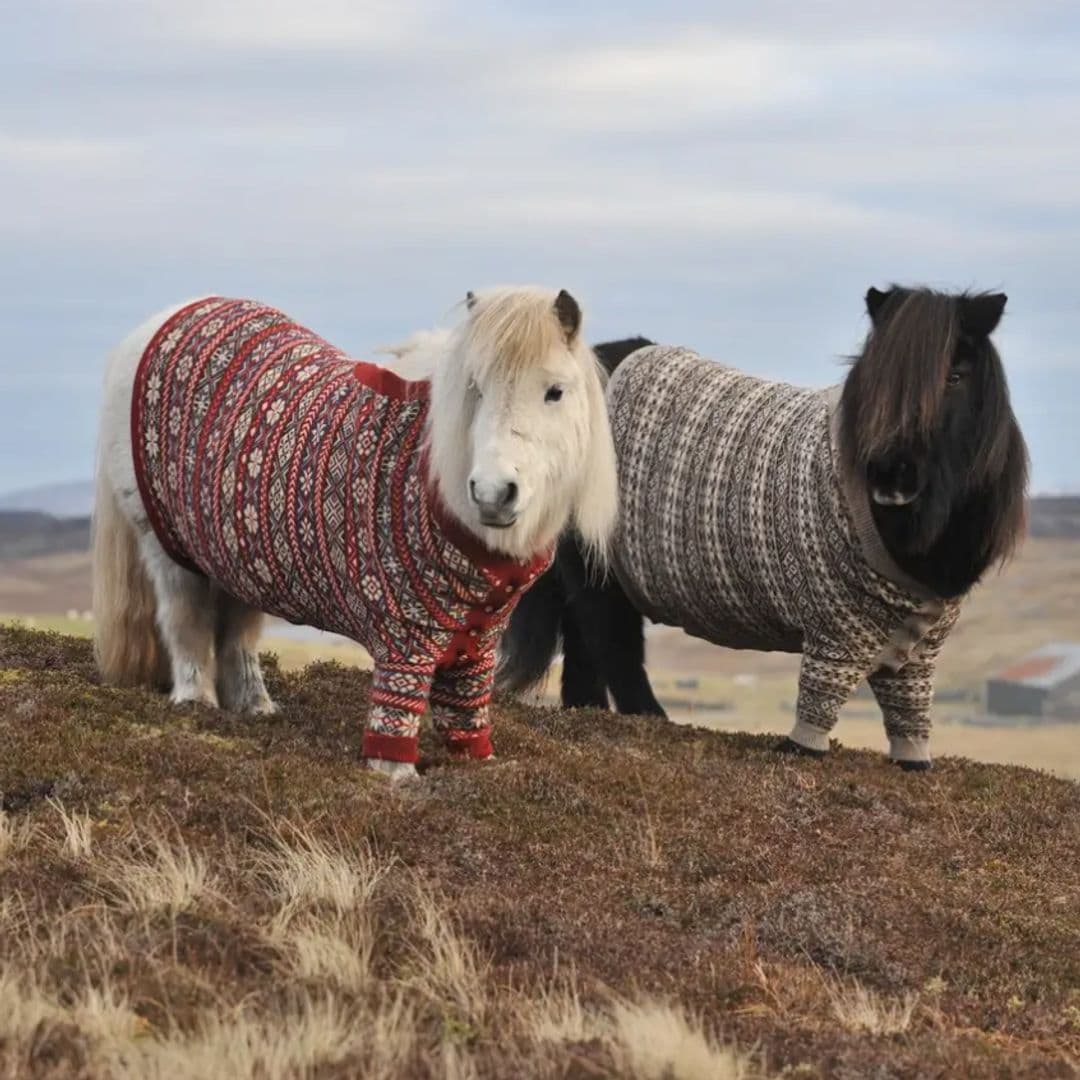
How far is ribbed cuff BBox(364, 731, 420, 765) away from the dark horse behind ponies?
2596mm

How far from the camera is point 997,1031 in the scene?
18.1 ft

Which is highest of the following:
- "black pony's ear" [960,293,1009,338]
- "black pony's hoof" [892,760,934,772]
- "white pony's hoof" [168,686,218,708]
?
"black pony's ear" [960,293,1009,338]

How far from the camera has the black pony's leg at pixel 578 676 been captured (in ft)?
36.4

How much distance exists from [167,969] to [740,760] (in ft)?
15.7

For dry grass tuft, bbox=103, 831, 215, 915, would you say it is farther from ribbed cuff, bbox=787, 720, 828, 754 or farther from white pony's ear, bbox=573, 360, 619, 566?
ribbed cuff, bbox=787, 720, 828, 754

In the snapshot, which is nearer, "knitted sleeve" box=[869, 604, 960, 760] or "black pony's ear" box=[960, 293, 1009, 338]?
"black pony's ear" box=[960, 293, 1009, 338]

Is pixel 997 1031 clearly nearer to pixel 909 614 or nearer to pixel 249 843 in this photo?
pixel 249 843

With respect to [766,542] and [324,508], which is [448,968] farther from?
[766,542]

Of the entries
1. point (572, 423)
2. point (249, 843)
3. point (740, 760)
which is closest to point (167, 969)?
point (249, 843)

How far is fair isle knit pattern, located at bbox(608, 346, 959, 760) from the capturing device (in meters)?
8.98

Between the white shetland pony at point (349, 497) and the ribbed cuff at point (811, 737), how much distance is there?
82.7 inches

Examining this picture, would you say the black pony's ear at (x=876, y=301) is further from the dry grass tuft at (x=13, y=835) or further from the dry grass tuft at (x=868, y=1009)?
the dry grass tuft at (x=13, y=835)

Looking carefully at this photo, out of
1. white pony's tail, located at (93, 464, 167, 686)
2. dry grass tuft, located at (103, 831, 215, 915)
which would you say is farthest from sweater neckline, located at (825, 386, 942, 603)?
dry grass tuft, located at (103, 831, 215, 915)

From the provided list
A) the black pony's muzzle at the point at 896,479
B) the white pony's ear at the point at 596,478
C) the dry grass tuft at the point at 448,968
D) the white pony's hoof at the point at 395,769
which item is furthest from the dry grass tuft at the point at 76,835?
the black pony's muzzle at the point at 896,479
